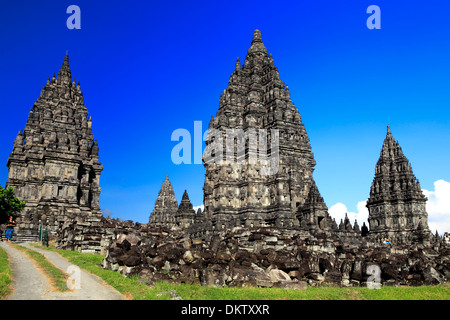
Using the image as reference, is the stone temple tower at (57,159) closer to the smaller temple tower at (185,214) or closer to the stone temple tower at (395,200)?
the smaller temple tower at (185,214)

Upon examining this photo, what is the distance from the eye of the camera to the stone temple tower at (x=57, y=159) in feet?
132

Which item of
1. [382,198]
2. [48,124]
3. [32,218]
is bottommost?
[32,218]

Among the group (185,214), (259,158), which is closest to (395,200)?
(259,158)

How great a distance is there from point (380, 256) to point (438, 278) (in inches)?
195

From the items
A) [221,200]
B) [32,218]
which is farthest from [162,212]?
[32,218]

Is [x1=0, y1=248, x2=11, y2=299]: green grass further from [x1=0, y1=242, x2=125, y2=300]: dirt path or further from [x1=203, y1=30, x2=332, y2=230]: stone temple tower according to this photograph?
[x1=203, y1=30, x2=332, y2=230]: stone temple tower

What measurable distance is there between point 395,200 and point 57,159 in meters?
49.9

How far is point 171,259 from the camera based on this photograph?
15.5 meters

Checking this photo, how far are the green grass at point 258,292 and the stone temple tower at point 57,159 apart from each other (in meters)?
24.7

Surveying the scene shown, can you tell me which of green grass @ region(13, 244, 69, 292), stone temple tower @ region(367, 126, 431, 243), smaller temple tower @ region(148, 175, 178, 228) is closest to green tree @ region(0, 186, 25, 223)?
A: green grass @ region(13, 244, 69, 292)

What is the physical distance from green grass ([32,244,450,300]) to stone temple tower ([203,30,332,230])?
26223 mm

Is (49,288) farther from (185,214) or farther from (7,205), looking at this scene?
(185,214)

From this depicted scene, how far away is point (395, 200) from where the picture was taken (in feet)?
187
